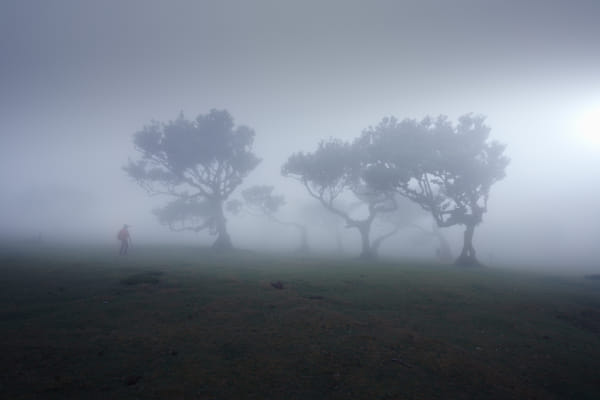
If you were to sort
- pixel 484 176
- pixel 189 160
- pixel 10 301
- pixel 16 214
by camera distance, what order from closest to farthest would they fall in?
pixel 10 301, pixel 484 176, pixel 189 160, pixel 16 214

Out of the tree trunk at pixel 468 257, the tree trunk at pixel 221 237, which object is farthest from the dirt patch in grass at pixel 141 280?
the tree trunk at pixel 468 257

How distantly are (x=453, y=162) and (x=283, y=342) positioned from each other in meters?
29.0

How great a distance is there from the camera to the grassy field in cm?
619

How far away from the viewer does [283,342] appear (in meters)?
8.23

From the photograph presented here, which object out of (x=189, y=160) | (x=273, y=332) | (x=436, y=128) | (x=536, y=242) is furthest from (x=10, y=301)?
(x=536, y=242)

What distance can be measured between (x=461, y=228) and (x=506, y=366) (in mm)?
95136

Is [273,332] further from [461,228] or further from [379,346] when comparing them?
[461,228]

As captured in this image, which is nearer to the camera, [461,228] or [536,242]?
[536,242]

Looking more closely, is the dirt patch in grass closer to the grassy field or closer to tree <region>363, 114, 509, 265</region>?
the grassy field

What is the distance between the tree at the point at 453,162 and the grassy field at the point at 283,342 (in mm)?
17983

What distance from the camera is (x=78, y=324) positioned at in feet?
29.9

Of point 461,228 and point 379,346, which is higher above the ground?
point 461,228

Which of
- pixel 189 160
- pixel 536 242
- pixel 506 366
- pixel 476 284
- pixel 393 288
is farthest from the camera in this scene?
pixel 536 242

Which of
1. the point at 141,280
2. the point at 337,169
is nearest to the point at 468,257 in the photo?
the point at 337,169
